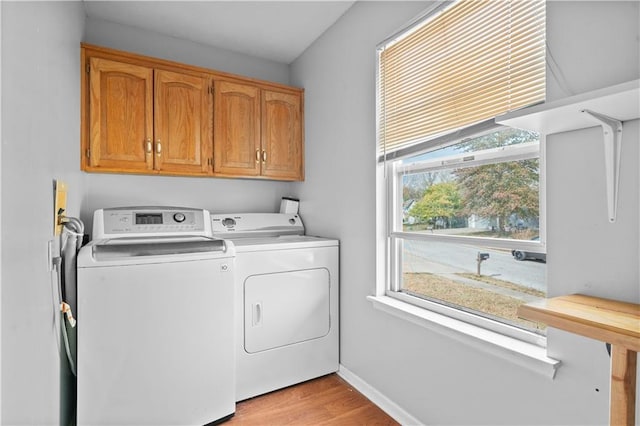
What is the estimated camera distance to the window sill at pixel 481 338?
1.14 m

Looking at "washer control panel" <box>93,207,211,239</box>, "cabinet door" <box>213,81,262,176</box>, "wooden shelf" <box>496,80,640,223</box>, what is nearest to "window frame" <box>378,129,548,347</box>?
"wooden shelf" <box>496,80,640,223</box>

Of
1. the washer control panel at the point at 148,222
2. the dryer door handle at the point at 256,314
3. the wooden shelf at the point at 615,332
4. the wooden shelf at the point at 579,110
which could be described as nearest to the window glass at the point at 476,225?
the wooden shelf at the point at 579,110

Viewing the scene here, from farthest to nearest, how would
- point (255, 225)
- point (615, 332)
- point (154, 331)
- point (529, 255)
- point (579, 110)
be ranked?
point (255, 225) → point (154, 331) → point (529, 255) → point (579, 110) → point (615, 332)

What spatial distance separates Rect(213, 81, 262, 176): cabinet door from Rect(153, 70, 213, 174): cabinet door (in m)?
0.07

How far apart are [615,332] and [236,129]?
94.4 inches

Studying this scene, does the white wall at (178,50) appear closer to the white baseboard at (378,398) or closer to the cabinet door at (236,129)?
the cabinet door at (236,129)

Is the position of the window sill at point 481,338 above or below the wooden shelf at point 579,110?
below

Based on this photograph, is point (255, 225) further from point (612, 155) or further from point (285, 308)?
point (612, 155)

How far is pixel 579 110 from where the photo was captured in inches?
33.5

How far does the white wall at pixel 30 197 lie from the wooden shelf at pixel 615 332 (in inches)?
53.0

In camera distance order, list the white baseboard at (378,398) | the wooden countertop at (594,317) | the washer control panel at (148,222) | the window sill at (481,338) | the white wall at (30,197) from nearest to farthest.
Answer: the wooden countertop at (594,317) < the white wall at (30,197) < the window sill at (481,338) < the white baseboard at (378,398) < the washer control panel at (148,222)

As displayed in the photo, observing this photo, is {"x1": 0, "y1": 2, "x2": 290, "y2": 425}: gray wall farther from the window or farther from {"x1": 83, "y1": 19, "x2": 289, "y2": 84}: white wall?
the window

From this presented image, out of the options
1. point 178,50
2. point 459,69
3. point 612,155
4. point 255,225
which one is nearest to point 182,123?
point 178,50

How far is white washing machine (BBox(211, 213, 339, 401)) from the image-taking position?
2.04m
